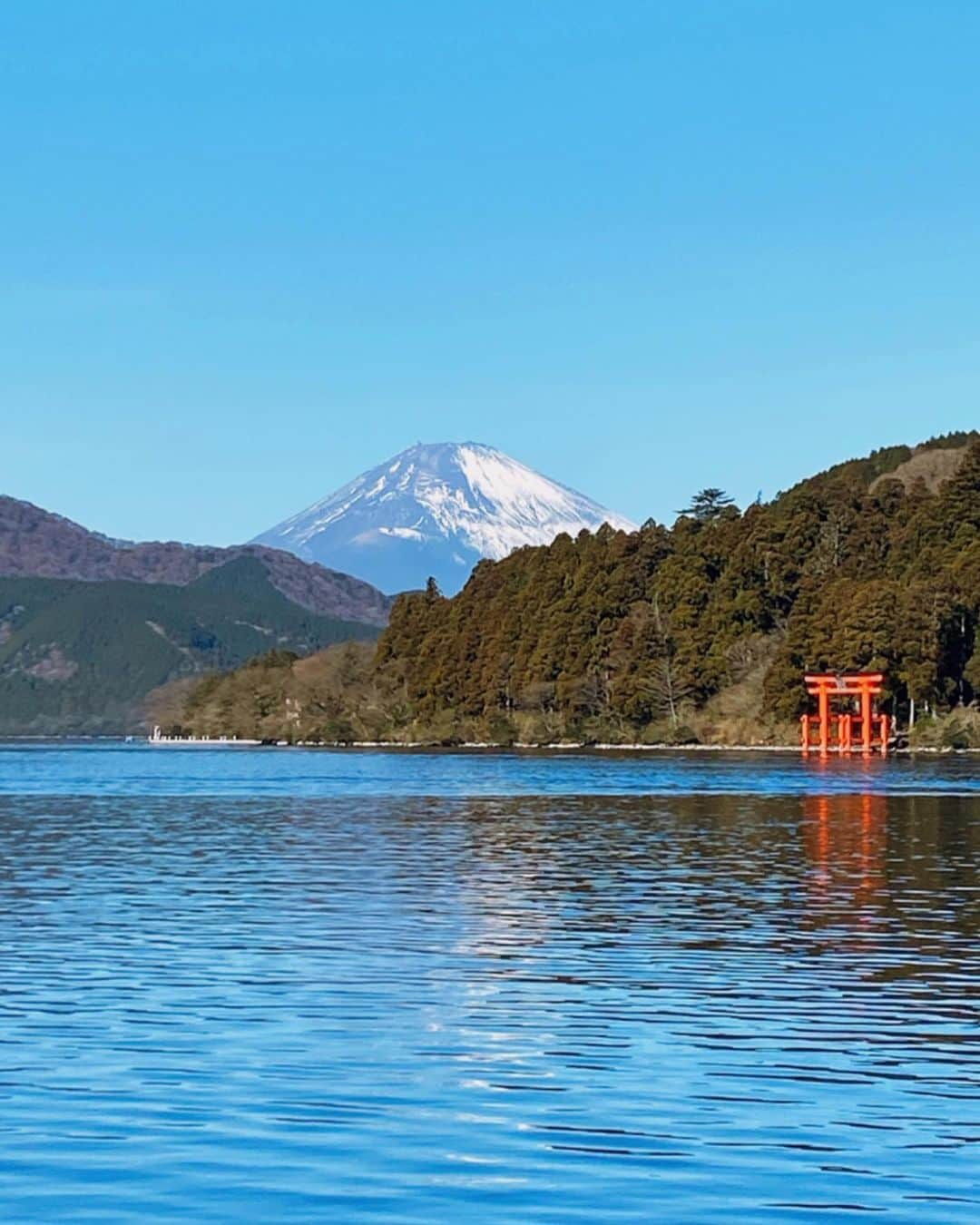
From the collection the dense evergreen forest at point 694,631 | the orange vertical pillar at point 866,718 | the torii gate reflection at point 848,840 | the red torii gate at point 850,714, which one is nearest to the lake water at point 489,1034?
the torii gate reflection at point 848,840

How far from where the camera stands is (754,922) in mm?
27984

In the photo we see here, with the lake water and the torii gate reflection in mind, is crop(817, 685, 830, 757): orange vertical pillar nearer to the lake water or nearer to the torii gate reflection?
the torii gate reflection

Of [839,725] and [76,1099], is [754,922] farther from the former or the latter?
[839,725]

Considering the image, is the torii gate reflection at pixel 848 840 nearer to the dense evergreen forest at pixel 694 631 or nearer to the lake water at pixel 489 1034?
the lake water at pixel 489 1034

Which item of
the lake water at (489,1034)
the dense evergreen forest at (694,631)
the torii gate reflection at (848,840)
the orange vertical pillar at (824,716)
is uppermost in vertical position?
the dense evergreen forest at (694,631)

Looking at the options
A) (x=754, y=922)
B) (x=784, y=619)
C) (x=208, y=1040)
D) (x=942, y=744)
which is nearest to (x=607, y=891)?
(x=754, y=922)

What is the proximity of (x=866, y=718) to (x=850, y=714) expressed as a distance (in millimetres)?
3022

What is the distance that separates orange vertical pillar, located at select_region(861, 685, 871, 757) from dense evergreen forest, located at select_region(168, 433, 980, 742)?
2392 mm

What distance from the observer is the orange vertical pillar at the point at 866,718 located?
399 ft

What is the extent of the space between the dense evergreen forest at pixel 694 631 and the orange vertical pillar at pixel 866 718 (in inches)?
94.2

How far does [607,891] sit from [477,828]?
18.3 m

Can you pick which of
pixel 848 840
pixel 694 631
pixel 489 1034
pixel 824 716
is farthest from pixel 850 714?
pixel 489 1034

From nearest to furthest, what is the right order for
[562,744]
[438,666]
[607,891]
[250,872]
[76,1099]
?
[76,1099]
[607,891]
[250,872]
[562,744]
[438,666]

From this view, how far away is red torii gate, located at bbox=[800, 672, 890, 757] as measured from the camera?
122 metres
